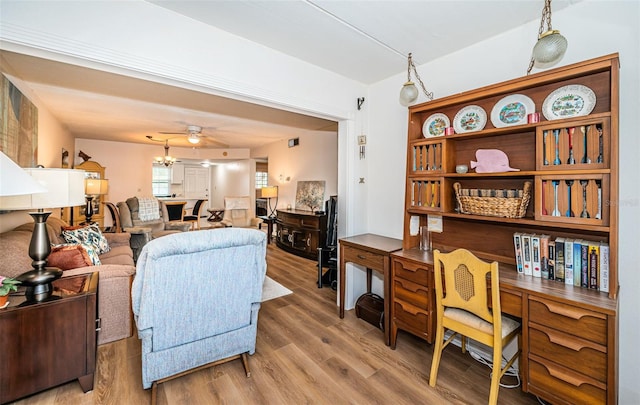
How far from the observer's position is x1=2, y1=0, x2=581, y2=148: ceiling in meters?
1.81

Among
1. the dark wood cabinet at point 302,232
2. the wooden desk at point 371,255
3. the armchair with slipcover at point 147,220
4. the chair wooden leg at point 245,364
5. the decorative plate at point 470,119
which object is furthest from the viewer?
the armchair with slipcover at point 147,220

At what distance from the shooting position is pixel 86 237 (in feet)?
10.4

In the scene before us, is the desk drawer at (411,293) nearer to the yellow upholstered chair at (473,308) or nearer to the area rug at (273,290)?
the yellow upholstered chair at (473,308)

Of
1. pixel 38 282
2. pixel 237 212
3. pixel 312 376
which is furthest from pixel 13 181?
pixel 237 212

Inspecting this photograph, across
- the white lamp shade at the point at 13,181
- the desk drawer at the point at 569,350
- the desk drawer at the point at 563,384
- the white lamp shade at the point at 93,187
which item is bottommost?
the desk drawer at the point at 563,384

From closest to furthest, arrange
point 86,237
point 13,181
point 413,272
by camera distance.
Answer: point 13,181, point 413,272, point 86,237

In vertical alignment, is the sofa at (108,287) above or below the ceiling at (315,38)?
below

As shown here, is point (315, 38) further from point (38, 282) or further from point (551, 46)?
point (38, 282)

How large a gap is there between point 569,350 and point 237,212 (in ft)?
22.3

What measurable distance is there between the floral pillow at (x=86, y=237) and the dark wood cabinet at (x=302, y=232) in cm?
293

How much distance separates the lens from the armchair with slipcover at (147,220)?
5363mm

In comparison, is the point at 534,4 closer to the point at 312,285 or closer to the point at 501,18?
the point at 501,18

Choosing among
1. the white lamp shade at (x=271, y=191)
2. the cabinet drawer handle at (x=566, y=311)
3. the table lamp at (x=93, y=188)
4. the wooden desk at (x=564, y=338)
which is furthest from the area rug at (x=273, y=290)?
the table lamp at (x=93, y=188)

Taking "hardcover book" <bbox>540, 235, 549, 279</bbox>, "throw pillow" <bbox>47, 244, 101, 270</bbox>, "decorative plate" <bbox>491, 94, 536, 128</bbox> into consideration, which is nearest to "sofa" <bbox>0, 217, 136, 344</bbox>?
"throw pillow" <bbox>47, 244, 101, 270</bbox>
